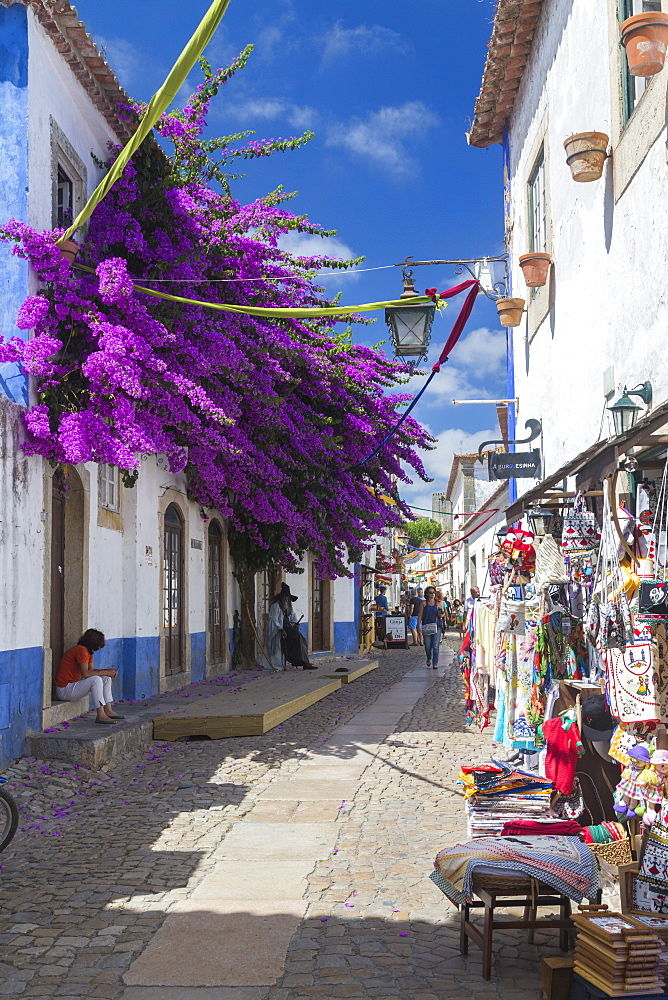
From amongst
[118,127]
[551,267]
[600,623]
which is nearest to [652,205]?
[600,623]

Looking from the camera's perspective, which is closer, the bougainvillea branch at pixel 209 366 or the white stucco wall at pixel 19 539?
the white stucco wall at pixel 19 539

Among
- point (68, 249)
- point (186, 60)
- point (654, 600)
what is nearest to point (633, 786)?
point (654, 600)

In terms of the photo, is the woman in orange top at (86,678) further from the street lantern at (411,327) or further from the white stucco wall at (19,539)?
the street lantern at (411,327)

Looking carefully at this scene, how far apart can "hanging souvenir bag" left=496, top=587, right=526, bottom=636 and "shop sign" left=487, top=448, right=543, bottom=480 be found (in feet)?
4.83

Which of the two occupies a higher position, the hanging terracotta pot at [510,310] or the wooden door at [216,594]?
the hanging terracotta pot at [510,310]

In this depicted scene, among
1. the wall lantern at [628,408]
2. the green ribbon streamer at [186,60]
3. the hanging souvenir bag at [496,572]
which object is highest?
the green ribbon streamer at [186,60]

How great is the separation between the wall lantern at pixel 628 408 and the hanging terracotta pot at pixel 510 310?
4.40 metres

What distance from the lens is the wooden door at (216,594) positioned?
17.5 meters

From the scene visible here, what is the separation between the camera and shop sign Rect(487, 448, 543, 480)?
974 cm

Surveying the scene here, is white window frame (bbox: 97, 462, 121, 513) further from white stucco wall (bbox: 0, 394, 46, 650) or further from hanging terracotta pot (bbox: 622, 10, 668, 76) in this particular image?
hanging terracotta pot (bbox: 622, 10, 668, 76)

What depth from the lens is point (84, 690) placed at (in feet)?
33.1

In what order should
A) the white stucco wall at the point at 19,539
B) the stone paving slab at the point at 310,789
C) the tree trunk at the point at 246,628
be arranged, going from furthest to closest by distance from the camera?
the tree trunk at the point at 246,628 < the white stucco wall at the point at 19,539 < the stone paving slab at the point at 310,789

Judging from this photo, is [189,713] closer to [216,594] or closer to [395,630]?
[216,594]

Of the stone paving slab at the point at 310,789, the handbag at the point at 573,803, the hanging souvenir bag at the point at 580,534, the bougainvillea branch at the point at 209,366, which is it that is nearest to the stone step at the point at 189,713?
the stone paving slab at the point at 310,789
